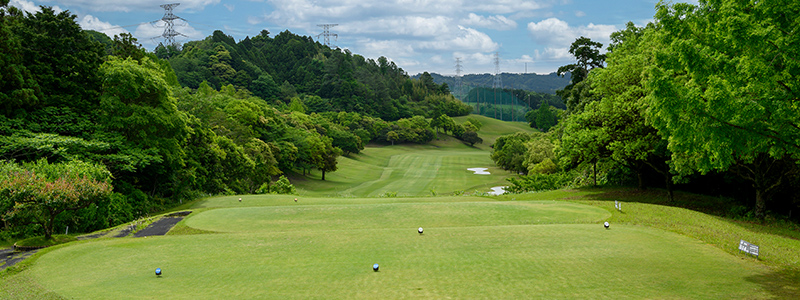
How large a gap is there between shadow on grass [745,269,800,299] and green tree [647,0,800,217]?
209 inches

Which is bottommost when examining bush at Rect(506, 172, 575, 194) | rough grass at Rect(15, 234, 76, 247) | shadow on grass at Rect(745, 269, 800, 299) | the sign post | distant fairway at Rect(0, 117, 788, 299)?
bush at Rect(506, 172, 575, 194)

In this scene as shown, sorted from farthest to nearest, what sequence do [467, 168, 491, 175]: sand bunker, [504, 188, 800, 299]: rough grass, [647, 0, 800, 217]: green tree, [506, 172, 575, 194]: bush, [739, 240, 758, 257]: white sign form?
1. [467, 168, 491, 175]: sand bunker
2. [506, 172, 575, 194]: bush
3. [647, 0, 800, 217]: green tree
4. [739, 240, 758, 257]: white sign
5. [504, 188, 800, 299]: rough grass

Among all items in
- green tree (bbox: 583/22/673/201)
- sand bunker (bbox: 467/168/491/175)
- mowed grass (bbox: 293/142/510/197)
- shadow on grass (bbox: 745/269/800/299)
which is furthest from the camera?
sand bunker (bbox: 467/168/491/175)

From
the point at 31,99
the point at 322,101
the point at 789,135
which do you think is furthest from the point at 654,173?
the point at 322,101

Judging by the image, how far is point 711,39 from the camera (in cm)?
1867

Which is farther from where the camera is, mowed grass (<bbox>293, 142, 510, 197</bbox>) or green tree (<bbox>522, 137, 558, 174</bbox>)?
mowed grass (<bbox>293, 142, 510, 197</bbox>)

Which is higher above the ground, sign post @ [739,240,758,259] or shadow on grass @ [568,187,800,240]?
sign post @ [739,240,758,259]

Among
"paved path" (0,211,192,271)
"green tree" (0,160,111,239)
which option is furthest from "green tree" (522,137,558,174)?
"green tree" (0,160,111,239)

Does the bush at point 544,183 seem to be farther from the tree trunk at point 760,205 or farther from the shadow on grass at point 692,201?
the tree trunk at point 760,205

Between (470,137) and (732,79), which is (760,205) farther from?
(470,137)

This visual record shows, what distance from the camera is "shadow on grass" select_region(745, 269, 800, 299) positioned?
1054 centimetres

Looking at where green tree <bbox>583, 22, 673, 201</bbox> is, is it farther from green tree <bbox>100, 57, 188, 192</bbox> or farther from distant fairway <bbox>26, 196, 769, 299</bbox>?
green tree <bbox>100, 57, 188, 192</bbox>

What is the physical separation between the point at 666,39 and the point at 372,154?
91.3m

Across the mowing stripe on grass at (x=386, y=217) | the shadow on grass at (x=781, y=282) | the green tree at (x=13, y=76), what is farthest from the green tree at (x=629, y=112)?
the green tree at (x=13, y=76)
